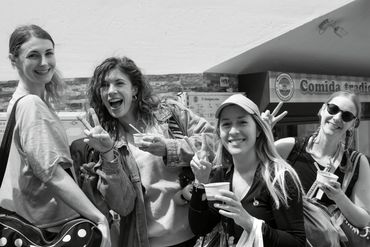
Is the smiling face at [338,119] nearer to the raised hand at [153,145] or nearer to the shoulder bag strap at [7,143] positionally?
the raised hand at [153,145]

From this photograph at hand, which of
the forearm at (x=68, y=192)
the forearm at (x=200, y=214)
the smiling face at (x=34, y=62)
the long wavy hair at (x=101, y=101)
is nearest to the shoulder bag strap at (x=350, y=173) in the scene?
the forearm at (x=200, y=214)

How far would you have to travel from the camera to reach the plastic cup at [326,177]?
2998mm

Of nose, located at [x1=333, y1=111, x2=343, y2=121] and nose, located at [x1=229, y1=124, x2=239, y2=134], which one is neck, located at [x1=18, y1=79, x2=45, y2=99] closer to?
nose, located at [x1=229, y1=124, x2=239, y2=134]

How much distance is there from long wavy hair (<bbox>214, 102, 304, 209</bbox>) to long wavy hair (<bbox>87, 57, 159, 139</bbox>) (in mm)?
643

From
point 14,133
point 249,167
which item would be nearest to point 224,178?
point 249,167

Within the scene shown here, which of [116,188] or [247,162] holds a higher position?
[247,162]

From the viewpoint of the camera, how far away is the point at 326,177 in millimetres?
3023

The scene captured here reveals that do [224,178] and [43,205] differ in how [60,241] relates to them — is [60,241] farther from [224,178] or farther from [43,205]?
[224,178]

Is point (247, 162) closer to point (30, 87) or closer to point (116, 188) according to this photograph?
point (116, 188)

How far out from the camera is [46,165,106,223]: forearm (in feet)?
7.30

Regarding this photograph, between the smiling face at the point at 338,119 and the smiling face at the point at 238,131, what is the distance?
0.99 metres

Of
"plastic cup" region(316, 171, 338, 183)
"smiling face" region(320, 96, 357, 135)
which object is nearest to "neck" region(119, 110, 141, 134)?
"plastic cup" region(316, 171, 338, 183)

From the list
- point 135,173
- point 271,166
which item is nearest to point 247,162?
point 271,166

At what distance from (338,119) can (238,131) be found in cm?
118
